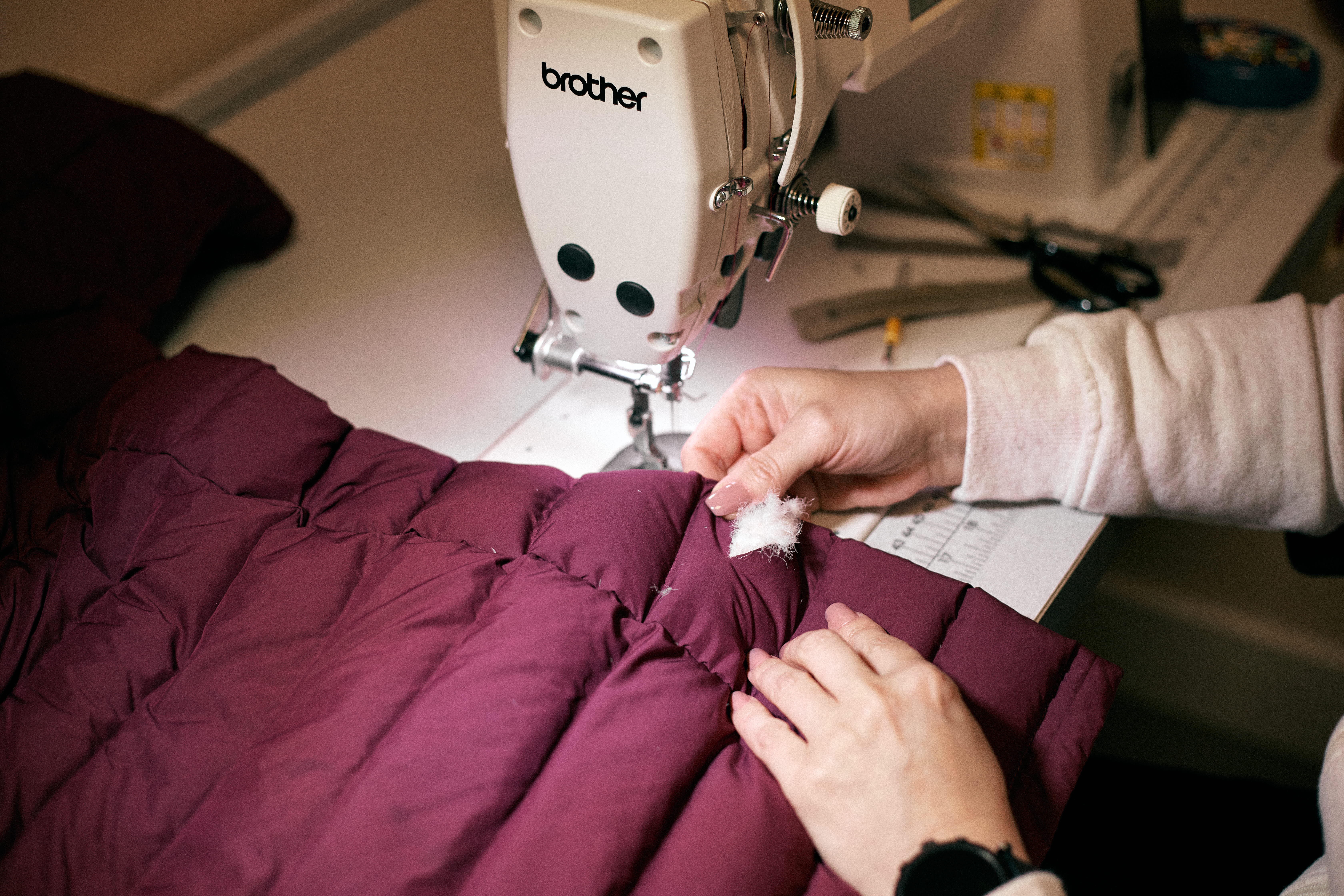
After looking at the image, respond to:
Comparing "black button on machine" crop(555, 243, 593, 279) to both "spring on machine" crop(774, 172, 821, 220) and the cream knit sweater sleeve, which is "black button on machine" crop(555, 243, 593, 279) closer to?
"spring on machine" crop(774, 172, 821, 220)

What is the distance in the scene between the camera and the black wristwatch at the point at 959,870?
694 mm

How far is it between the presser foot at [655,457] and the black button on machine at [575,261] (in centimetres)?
22

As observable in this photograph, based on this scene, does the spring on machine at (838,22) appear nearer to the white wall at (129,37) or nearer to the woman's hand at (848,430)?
the woman's hand at (848,430)

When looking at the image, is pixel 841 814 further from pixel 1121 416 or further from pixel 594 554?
pixel 1121 416

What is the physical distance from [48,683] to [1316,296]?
200 centimetres

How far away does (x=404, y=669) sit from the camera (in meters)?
0.77

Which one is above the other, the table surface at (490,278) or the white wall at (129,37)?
the white wall at (129,37)

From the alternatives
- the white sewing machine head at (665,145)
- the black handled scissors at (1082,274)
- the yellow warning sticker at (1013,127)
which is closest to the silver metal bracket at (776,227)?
the white sewing machine head at (665,145)

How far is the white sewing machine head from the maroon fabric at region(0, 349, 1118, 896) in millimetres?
166

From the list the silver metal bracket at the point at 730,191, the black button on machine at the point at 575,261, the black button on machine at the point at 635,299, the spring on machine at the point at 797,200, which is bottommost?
the black button on machine at the point at 635,299

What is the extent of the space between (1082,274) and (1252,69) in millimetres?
655

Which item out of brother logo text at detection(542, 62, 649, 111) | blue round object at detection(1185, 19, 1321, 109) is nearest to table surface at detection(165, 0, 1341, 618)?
blue round object at detection(1185, 19, 1321, 109)

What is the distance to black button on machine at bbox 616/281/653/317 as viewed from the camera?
91 centimetres

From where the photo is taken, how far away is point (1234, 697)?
1420mm
